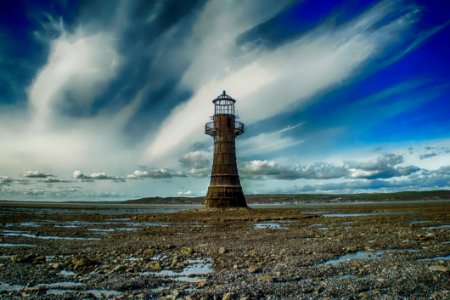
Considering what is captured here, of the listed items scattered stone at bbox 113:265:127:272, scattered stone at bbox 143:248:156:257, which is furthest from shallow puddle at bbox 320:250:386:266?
scattered stone at bbox 143:248:156:257

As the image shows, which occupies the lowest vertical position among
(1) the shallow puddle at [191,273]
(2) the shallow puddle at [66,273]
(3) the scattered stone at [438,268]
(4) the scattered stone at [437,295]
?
(1) the shallow puddle at [191,273]

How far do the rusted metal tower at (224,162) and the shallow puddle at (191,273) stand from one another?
31.7m

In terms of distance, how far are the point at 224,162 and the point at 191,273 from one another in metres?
34.2

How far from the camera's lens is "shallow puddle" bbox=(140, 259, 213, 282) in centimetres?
1011

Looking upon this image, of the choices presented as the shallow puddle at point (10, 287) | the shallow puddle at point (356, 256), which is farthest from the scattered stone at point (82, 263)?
→ the shallow puddle at point (356, 256)

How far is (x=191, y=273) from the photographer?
420 inches

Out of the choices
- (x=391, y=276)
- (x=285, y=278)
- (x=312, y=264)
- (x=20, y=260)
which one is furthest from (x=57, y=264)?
(x=391, y=276)

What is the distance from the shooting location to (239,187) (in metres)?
45.1

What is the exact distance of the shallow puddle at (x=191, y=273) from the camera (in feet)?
33.2

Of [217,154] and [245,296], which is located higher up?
[217,154]

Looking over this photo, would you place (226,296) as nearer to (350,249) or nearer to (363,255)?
(363,255)

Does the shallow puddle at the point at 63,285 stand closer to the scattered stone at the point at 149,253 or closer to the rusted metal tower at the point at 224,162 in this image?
the scattered stone at the point at 149,253

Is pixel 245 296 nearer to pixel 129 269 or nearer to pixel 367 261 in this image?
pixel 129 269

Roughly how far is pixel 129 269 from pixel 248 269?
386 centimetres
